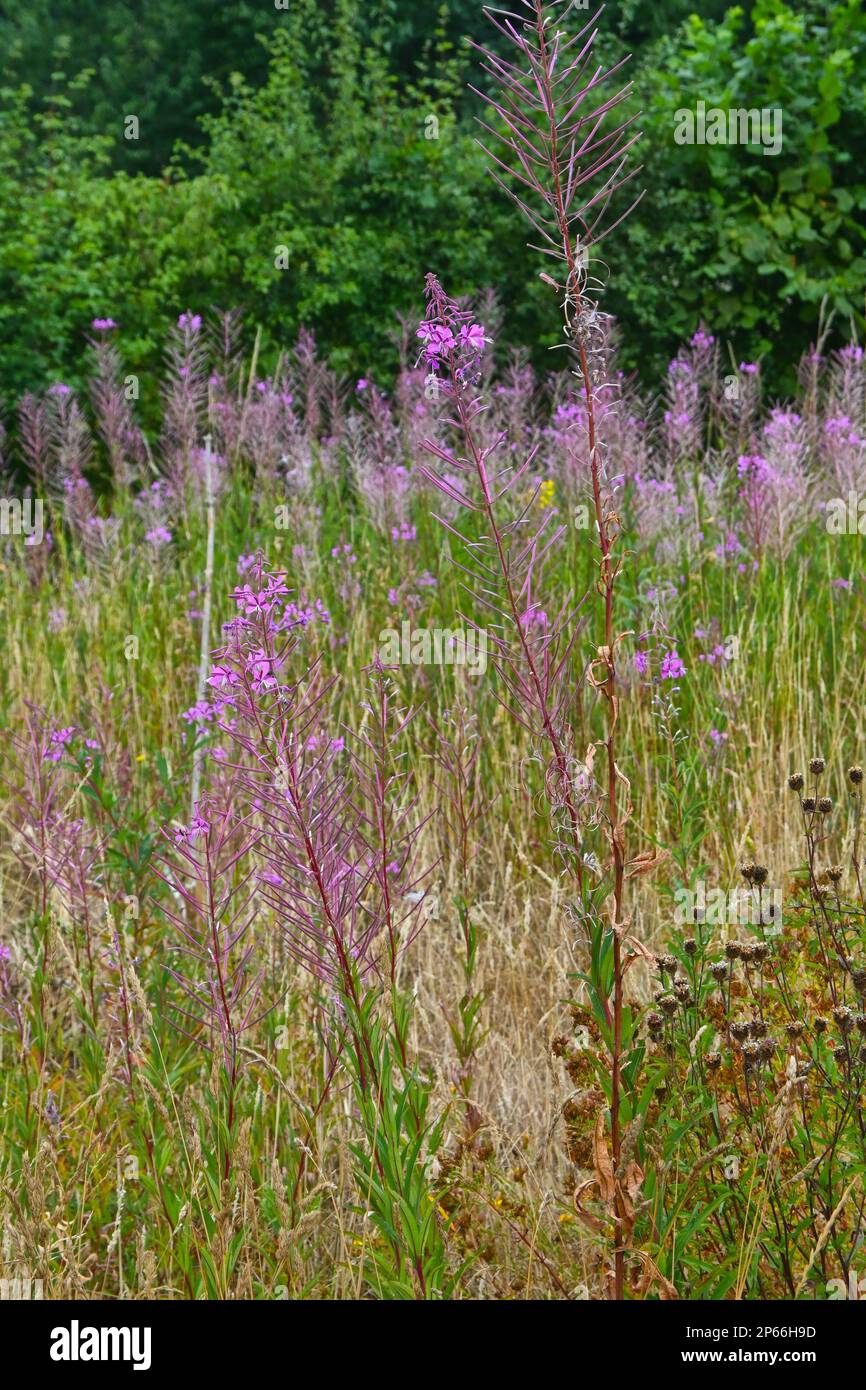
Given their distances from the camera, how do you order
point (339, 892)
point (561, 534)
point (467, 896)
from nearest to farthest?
point (561, 534), point (339, 892), point (467, 896)

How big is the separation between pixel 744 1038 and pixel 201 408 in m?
5.91

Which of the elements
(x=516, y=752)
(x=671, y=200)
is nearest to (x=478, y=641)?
(x=516, y=752)

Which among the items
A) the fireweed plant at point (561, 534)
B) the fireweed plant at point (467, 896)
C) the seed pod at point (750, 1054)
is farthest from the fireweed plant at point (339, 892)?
the seed pod at point (750, 1054)

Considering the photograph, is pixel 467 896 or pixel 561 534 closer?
pixel 561 534

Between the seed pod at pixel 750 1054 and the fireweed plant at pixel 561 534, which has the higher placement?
the fireweed plant at pixel 561 534

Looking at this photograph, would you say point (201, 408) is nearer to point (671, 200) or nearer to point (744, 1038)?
point (671, 200)

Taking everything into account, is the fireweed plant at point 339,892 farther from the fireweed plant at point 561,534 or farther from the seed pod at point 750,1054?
the seed pod at point 750,1054

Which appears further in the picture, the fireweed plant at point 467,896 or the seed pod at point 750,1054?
the seed pod at point 750,1054

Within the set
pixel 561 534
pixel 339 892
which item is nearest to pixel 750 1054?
pixel 339 892

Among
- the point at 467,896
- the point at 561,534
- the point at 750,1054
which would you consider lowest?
the point at 750,1054

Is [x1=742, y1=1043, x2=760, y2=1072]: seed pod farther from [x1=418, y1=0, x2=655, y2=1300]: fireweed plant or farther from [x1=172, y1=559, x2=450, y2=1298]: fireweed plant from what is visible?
[x1=172, y1=559, x2=450, y2=1298]: fireweed plant

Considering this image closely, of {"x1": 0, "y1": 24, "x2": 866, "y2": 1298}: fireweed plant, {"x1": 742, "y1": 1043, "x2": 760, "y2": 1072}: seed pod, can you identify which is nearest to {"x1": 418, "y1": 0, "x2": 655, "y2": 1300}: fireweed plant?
{"x1": 0, "y1": 24, "x2": 866, "y2": 1298}: fireweed plant

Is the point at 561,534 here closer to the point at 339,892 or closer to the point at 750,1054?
the point at 339,892

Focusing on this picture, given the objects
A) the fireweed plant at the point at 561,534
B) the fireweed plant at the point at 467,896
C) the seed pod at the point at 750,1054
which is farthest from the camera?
the seed pod at the point at 750,1054
